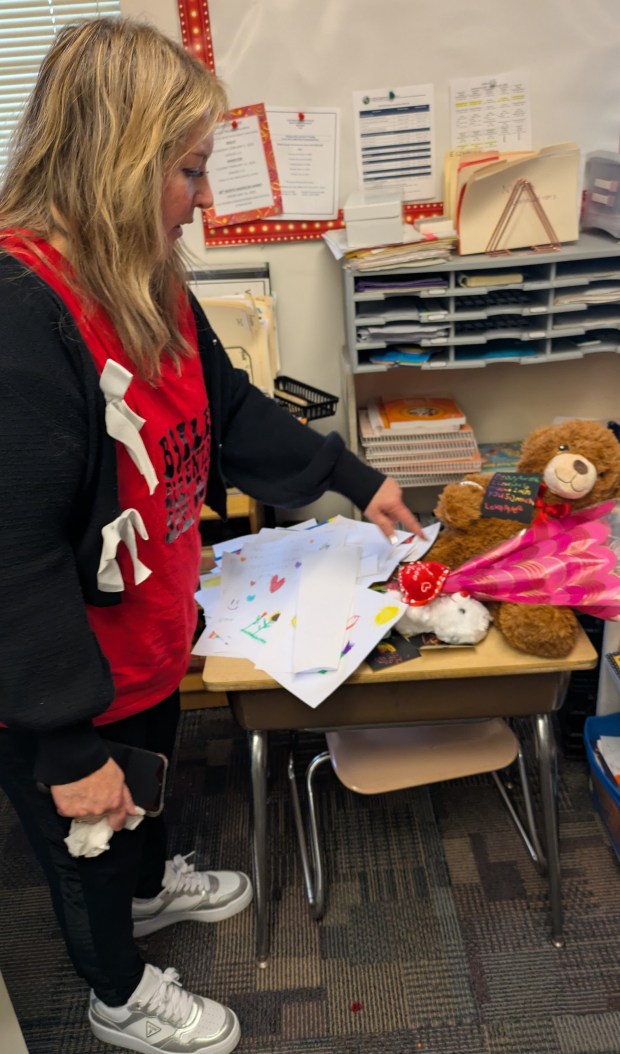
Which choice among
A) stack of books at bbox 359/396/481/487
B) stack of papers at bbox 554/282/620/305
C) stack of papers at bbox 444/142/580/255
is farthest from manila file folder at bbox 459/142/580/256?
stack of books at bbox 359/396/481/487

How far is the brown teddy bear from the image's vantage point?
1.11 meters

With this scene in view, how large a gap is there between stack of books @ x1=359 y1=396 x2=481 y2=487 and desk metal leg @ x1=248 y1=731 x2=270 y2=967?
873mm

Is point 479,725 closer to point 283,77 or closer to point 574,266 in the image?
point 574,266

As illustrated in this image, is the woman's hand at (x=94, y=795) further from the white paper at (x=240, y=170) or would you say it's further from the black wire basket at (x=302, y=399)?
the white paper at (x=240, y=170)

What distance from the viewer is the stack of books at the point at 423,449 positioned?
1918mm

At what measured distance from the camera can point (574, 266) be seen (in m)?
1.76

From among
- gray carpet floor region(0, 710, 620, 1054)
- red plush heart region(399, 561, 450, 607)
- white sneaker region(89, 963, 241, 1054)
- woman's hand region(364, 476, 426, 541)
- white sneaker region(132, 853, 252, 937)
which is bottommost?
gray carpet floor region(0, 710, 620, 1054)

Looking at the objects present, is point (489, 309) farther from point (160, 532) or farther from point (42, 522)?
point (42, 522)

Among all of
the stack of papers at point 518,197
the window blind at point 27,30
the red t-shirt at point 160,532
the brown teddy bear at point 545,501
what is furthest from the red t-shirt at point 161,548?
the window blind at point 27,30

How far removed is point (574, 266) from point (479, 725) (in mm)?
1070

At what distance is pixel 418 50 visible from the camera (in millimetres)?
1826

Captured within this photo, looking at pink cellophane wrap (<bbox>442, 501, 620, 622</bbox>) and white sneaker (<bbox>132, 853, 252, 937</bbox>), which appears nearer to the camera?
pink cellophane wrap (<bbox>442, 501, 620, 622</bbox>)

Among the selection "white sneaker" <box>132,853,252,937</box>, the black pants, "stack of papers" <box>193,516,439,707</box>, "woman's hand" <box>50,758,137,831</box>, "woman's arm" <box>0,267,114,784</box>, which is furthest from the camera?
"white sneaker" <box>132,853,252,937</box>

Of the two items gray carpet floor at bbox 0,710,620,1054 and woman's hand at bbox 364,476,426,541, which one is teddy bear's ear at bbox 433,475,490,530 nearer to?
woman's hand at bbox 364,476,426,541
